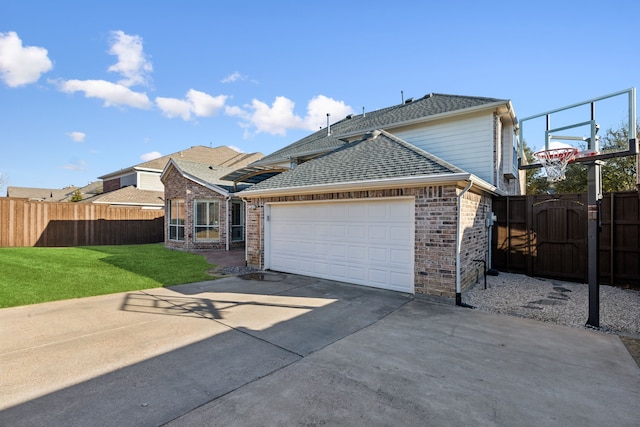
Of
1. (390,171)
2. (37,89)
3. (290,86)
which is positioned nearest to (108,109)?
(37,89)

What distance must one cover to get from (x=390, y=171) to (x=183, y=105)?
26.4 metres

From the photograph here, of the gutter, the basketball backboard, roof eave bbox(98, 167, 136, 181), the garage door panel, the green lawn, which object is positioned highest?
roof eave bbox(98, 167, 136, 181)

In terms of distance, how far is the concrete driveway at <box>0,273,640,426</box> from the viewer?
2.81m

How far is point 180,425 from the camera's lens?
8.55 feet

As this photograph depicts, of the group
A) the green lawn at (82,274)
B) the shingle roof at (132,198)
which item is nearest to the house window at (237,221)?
the green lawn at (82,274)

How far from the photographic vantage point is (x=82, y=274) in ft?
28.6

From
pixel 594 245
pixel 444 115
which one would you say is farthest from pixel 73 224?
pixel 594 245

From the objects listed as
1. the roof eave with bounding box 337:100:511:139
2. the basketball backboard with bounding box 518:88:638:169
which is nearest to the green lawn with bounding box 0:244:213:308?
the roof eave with bounding box 337:100:511:139

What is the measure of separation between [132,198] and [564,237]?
89.1 ft

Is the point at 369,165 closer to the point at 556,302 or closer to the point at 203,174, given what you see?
the point at 556,302

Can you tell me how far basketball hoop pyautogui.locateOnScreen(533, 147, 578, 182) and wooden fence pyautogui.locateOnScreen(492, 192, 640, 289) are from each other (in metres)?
1.94

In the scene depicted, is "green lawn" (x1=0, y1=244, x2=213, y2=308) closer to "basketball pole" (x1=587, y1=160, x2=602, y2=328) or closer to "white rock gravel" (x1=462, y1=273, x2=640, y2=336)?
"white rock gravel" (x1=462, y1=273, x2=640, y2=336)

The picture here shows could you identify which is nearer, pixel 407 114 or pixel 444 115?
pixel 444 115

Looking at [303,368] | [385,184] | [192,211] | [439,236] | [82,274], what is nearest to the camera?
[303,368]
